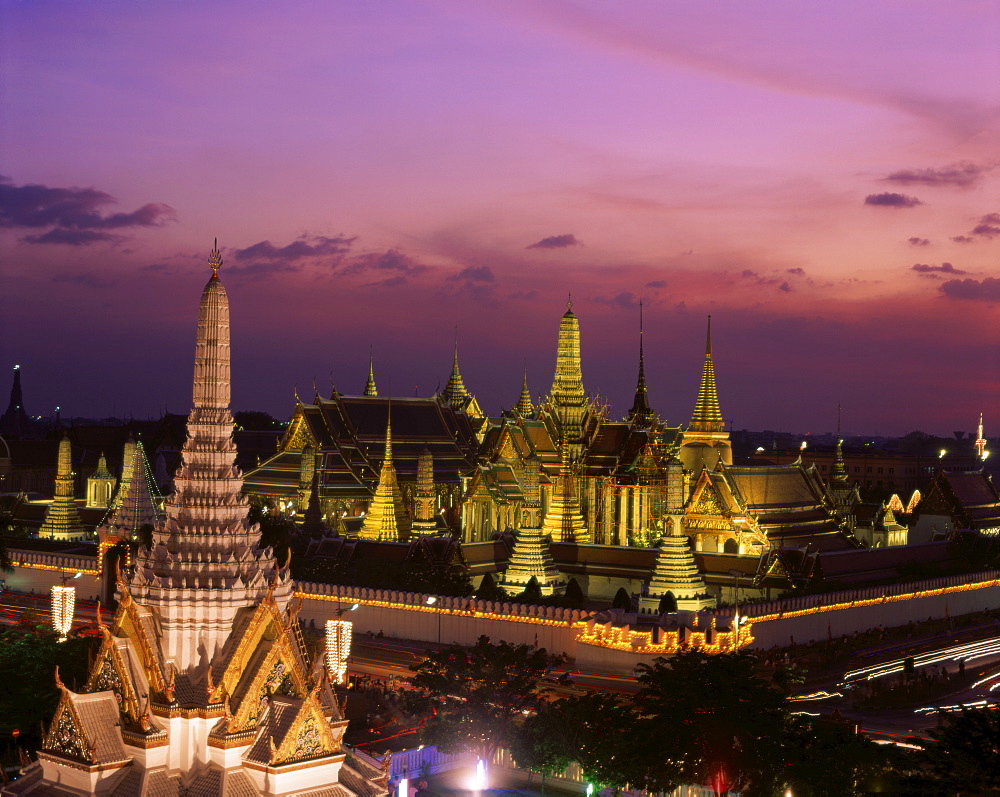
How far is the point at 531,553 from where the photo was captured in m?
51.0

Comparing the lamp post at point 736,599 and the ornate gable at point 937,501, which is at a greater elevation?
the ornate gable at point 937,501

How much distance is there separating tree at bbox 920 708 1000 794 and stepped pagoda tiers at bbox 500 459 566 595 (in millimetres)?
27478

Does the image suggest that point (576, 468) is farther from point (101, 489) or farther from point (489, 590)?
point (101, 489)

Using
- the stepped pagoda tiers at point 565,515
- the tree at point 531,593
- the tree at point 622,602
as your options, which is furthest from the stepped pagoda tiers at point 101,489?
the tree at point 622,602

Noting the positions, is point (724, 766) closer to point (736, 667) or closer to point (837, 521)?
point (736, 667)

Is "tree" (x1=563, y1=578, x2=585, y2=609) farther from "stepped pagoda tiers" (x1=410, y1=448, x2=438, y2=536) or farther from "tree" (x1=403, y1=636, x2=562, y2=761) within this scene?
"tree" (x1=403, y1=636, x2=562, y2=761)

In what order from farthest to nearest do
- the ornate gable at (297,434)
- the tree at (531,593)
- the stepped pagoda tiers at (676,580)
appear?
the ornate gable at (297,434), the stepped pagoda tiers at (676,580), the tree at (531,593)

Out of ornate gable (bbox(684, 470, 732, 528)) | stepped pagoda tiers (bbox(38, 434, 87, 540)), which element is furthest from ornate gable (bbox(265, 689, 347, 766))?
stepped pagoda tiers (bbox(38, 434, 87, 540))

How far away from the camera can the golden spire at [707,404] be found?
2418 inches

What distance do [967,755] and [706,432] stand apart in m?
39.1

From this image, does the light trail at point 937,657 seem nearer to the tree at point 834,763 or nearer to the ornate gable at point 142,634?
the tree at point 834,763

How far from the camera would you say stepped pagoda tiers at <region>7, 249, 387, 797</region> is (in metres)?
20.2

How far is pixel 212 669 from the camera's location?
21031mm

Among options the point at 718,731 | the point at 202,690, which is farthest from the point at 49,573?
the point at 718,731
